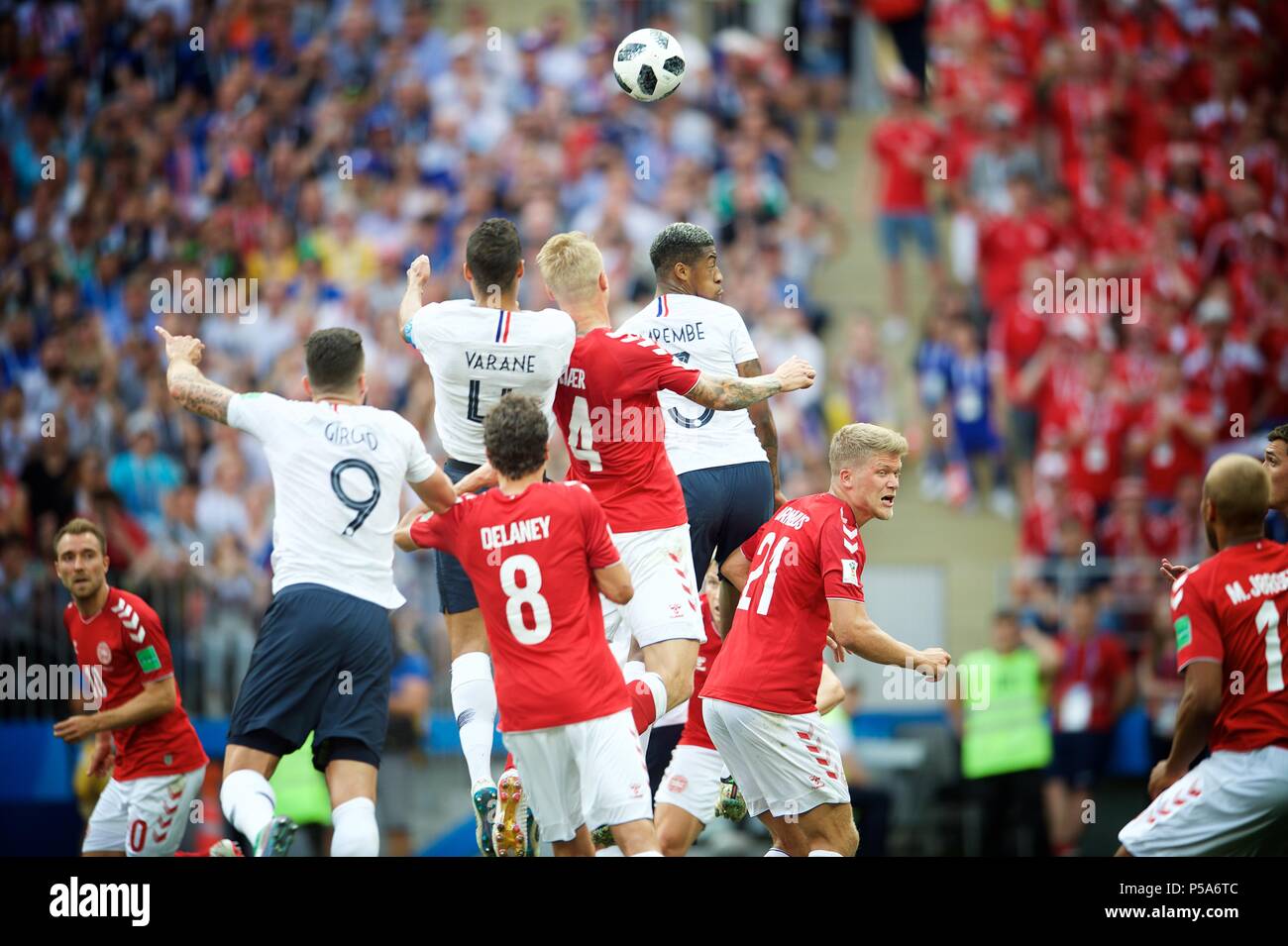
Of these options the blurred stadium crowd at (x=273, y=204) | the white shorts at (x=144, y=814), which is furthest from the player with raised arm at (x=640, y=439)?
the blurred stadium crowd at (x=273, y=204)

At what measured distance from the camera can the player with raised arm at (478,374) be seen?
9133 millimetres

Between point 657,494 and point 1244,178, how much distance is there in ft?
44.5

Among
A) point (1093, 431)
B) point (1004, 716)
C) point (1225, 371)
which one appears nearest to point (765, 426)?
point (1004, 716)

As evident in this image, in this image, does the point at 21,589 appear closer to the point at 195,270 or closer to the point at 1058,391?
the point at 195,270

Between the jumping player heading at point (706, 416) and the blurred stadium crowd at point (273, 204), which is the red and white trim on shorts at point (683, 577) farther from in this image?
the blurred stadium crowd at point (273, 204)

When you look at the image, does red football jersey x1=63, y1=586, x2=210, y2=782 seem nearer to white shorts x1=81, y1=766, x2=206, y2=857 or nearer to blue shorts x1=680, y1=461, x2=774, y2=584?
white shorts x1=81, y1=766, x2=206, y2=857

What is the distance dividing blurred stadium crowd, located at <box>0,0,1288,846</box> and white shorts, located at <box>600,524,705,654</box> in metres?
6.21

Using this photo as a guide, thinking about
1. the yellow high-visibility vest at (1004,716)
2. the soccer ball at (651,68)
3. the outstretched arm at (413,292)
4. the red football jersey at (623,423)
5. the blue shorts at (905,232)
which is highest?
the blue shorts at (905,232)

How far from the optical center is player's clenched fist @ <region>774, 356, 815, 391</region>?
9137mm

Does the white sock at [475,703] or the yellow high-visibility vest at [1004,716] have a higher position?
the white sock at [475,703]

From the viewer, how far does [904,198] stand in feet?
66.3

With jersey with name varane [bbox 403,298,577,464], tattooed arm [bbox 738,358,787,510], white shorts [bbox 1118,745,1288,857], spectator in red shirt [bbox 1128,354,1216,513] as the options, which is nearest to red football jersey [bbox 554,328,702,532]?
jersey with name varane [bbox 403,298,577,464]

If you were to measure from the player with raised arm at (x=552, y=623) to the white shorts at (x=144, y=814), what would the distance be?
289 cm

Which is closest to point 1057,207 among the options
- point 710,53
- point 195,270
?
point 710,53
